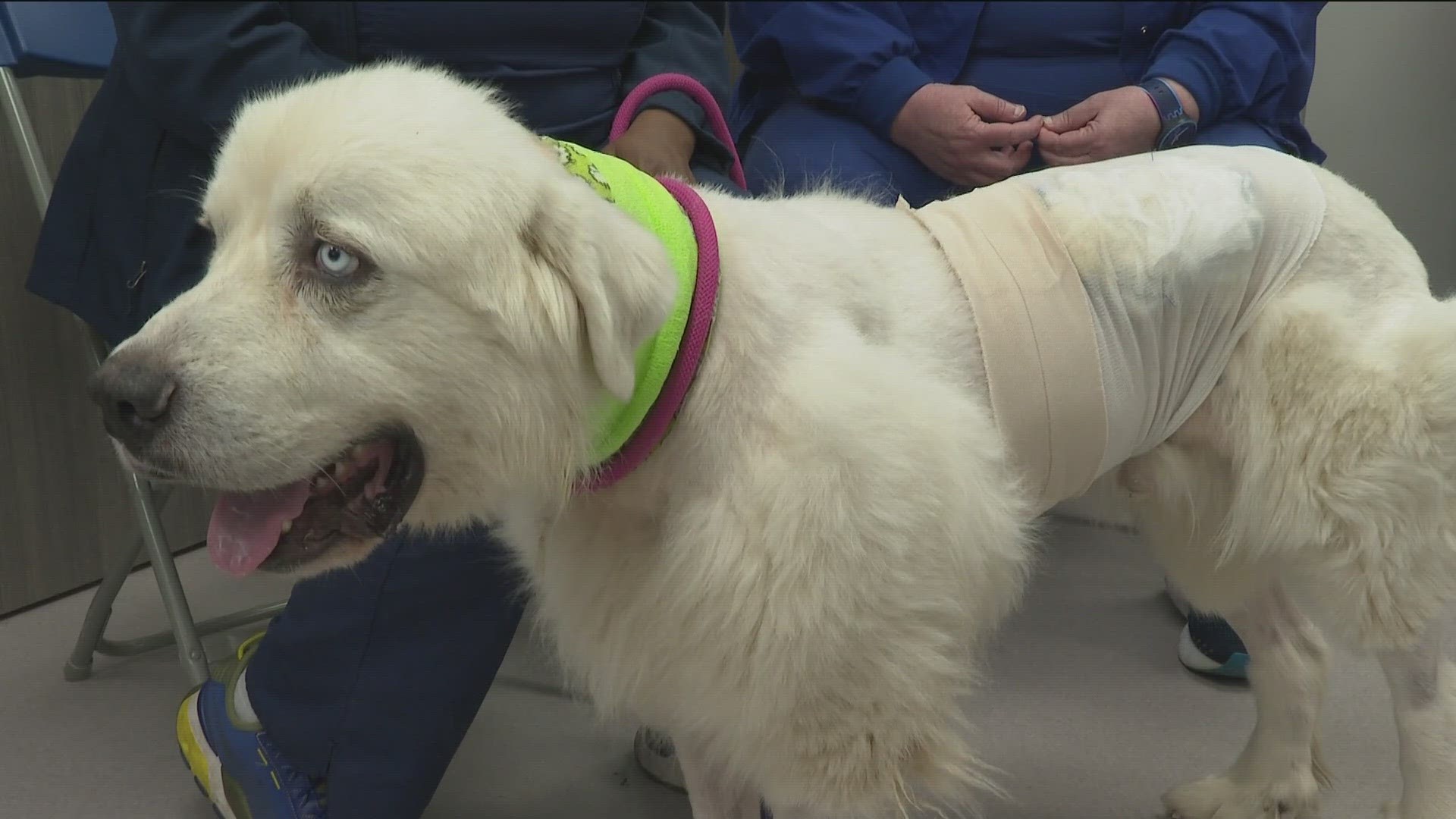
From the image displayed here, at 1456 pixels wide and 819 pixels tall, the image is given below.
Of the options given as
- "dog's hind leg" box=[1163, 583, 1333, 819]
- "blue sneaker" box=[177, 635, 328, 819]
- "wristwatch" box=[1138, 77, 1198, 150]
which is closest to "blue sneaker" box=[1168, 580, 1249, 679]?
"dog's hind leg" box=[1163, 583, 1333, 819]

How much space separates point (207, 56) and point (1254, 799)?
5.67 feet

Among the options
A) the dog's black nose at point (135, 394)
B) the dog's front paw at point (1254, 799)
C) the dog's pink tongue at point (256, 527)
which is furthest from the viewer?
the dog's front paw at point (1254, 799)

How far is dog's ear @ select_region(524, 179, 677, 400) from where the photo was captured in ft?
3.01

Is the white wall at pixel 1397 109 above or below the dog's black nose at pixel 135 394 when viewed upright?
below

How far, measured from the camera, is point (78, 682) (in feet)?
6.64

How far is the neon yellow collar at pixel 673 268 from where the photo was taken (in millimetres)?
986

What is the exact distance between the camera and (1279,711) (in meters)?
1.55

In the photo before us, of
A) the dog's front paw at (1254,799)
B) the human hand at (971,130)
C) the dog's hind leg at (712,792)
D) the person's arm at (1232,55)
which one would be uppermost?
the person's arm at (1232,55)

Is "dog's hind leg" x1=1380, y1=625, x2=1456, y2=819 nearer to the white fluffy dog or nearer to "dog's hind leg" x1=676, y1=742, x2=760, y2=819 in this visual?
the white fluffy dog

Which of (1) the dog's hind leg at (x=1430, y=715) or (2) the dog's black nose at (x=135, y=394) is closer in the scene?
(2) the dog's black nose at (x=135, y=394)

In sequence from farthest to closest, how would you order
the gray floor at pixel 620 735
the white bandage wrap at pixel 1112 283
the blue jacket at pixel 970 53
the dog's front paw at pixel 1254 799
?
the blue jacket at pixel 970 53
the gray floor at pixel 620 735
the dog's front paw at pixel 1254 799
the white bandage wrap at pixel 1112 283

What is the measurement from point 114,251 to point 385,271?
0.90m

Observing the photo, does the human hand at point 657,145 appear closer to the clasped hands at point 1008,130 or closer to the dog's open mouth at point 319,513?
the clasped hands at point 1008,130

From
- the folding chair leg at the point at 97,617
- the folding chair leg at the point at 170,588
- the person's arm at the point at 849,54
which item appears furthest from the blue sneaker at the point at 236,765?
the person's arm at the point at 849,54
